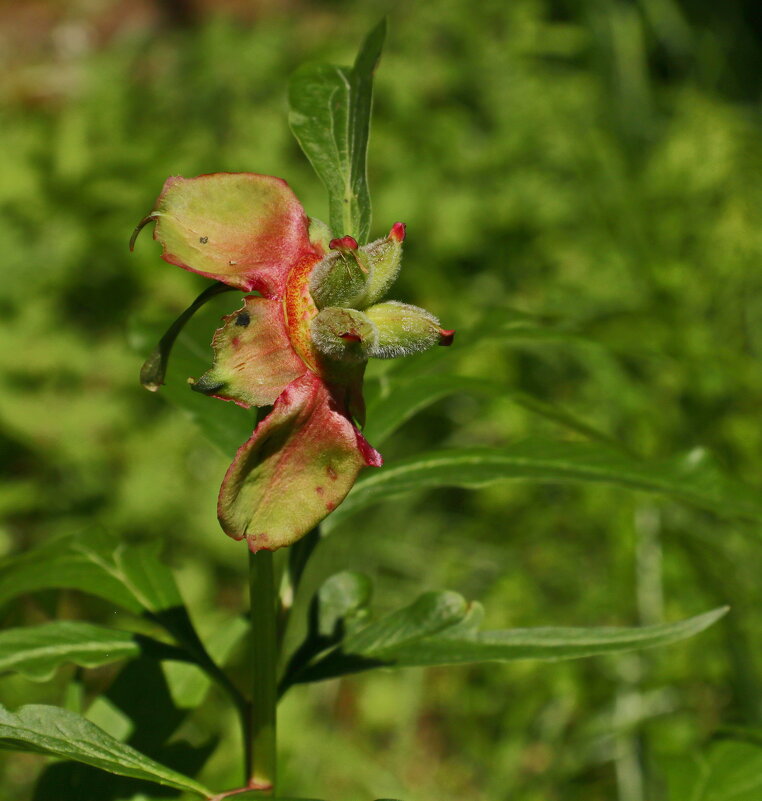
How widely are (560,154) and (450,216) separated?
0.37 metres

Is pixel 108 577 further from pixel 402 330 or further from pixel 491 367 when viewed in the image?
pixel 491 367

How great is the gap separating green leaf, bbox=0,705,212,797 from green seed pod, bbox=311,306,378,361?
0.87 feet

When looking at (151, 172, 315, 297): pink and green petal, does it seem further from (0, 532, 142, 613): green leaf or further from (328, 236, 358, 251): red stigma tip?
(0, 532, 142, 613): green leaf

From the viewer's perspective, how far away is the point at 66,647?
0.69 metres

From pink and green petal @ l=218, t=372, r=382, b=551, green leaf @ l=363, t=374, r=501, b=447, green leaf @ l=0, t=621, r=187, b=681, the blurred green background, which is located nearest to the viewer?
pink and green petal @ l=218, t=372, r=382, b=551

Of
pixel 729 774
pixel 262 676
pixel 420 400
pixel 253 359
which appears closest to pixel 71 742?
pixel 262 676

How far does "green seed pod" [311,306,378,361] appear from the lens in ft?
1.56

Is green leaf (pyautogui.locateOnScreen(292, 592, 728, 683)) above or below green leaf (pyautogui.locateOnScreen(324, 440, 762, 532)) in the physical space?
below

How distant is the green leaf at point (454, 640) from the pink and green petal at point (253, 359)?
27 cm

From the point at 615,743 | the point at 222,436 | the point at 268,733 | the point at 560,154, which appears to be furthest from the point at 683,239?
the point at 268,733

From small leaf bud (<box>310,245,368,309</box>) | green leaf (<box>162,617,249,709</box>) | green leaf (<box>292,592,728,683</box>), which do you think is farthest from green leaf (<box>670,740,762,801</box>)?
small leaf bud (<box>310,245,368,309</box>)

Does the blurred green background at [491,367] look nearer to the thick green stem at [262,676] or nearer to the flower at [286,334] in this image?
the thick green stem at [262,676]

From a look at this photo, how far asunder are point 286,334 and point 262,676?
237 millimetres

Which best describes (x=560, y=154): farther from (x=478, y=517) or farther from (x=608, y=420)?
(x=478, y=517)
